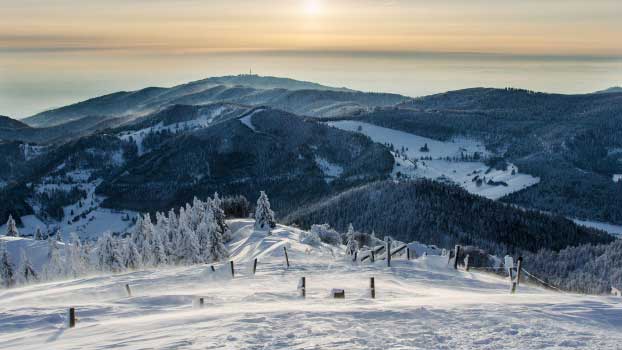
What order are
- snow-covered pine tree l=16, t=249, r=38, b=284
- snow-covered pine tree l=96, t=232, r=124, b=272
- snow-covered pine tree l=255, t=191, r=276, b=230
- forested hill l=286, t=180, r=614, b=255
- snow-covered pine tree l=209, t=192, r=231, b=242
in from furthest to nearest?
forested hill l=286, t=180, r=614, b=255
snow-covered pine tree l=255, t=191, r=276, b=230
snow-covered pine tree l=209, t=192, r=231, b=242
snow-covered pine tree l=16, t=249, r=38, b=284
snow-covered pine tree l=96, t=232, r=124, b=272

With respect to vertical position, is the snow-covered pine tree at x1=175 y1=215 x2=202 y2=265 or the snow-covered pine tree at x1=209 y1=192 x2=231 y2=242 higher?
the snow-covered pine tree at x1=209 y1=192 x2=231 y2=242

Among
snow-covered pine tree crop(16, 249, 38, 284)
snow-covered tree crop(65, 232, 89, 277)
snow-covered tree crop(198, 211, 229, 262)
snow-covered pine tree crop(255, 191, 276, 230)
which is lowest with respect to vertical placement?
snow-covered pine tree crop(16, 249, 38, 284)

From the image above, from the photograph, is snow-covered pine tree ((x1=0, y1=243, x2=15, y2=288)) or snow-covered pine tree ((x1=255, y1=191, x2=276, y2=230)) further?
snow-covered pine tree ((x1=255, y1=191, x2=276, y2=230))

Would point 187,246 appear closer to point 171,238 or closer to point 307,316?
point 171,238

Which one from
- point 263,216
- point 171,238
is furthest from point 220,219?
point 171,238

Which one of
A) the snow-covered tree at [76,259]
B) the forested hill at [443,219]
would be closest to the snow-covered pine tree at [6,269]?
the snow-covered tree at [76,259]

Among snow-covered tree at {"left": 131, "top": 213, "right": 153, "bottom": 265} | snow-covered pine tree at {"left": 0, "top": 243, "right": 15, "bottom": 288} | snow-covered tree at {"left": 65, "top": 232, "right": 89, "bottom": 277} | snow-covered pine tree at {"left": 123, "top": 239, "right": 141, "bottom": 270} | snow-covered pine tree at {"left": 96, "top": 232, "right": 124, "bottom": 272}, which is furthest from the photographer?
snow-covered pine tree at {"left": 0, "top": 243, "right": 15, "bottom": 288}

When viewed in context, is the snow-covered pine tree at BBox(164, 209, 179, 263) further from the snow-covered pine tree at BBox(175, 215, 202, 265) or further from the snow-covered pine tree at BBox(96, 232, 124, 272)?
the snow-covered pine tree at BBox(96, 232, 124, 272)

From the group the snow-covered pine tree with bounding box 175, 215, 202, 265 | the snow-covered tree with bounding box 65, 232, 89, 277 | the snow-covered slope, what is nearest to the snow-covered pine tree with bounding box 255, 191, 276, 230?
the snow-covered pine tree with bounding box 175, 215, 202, 265
